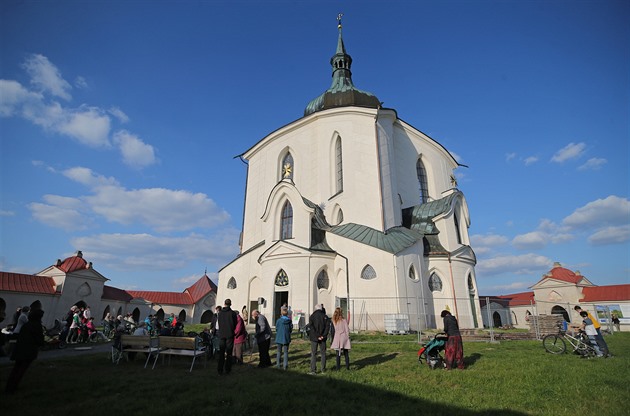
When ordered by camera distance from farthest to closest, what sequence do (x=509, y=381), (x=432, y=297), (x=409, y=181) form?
1. (x=409, y=181)
2. (x=432, y=297)
3. (x=509, y=381)

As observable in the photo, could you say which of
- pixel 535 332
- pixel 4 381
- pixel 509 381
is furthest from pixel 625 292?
pixel 4 381

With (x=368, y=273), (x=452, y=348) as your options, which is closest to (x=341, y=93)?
(x=368, y=273)

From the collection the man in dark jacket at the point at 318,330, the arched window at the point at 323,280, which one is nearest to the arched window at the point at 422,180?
the arched window at the point at 323,280

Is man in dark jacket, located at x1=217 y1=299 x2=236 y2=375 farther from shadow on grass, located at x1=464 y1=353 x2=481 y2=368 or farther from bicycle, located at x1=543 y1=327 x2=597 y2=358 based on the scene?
bicycle, located at x1=543 y1=327 x2=597 y2=358

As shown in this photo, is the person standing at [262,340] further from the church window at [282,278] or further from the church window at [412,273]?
the church window at [412,273]

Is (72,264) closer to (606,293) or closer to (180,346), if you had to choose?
(180,346)

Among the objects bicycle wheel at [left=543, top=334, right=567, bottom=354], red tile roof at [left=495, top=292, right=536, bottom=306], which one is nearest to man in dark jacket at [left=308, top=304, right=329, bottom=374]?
bicycle wheel at [left=543, top=334, right=567, bottom=354]

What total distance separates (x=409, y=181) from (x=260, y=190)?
44.2ft

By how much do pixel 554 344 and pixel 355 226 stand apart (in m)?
14.3

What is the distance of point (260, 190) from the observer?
3173cm

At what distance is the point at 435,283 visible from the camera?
23.5 m

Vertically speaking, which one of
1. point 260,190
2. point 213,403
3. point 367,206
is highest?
point 260,190

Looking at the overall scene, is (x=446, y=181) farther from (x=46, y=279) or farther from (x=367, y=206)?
(x=46, y=279)

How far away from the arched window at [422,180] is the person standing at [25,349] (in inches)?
1120
